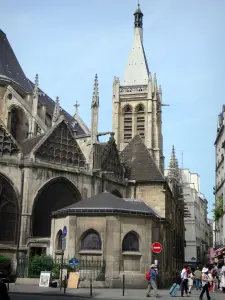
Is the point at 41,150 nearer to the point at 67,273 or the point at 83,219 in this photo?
the point at 83,219

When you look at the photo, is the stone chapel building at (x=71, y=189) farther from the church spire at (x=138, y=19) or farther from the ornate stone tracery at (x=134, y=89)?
the church spire at (x=138, y=19)

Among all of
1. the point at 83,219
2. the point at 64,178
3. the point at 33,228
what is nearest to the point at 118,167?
the point at 64,178

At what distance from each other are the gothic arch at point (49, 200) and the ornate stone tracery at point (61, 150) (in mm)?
1412

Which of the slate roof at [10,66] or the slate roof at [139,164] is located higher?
the slate roof at [10,66]

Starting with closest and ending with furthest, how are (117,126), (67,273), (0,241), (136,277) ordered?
(67,273) < (136,277) < (0,241) < (117,126)

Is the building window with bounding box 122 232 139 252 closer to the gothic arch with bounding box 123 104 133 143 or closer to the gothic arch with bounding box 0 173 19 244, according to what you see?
the gothic arch with bounding box 0 173 19 244

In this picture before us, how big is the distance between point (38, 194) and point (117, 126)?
31.5 m

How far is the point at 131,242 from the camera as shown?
22031 millimetres

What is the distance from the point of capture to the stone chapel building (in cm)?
2186

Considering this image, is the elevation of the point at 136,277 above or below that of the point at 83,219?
below

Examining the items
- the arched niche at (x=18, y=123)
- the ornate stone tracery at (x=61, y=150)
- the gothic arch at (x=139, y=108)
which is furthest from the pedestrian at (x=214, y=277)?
the gothic arch at (x=139, y=108)

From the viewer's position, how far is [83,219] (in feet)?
72.2

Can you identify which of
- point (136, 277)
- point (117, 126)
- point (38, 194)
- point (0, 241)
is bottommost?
point (136, 277)

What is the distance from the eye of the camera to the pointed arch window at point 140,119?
2254 inches
